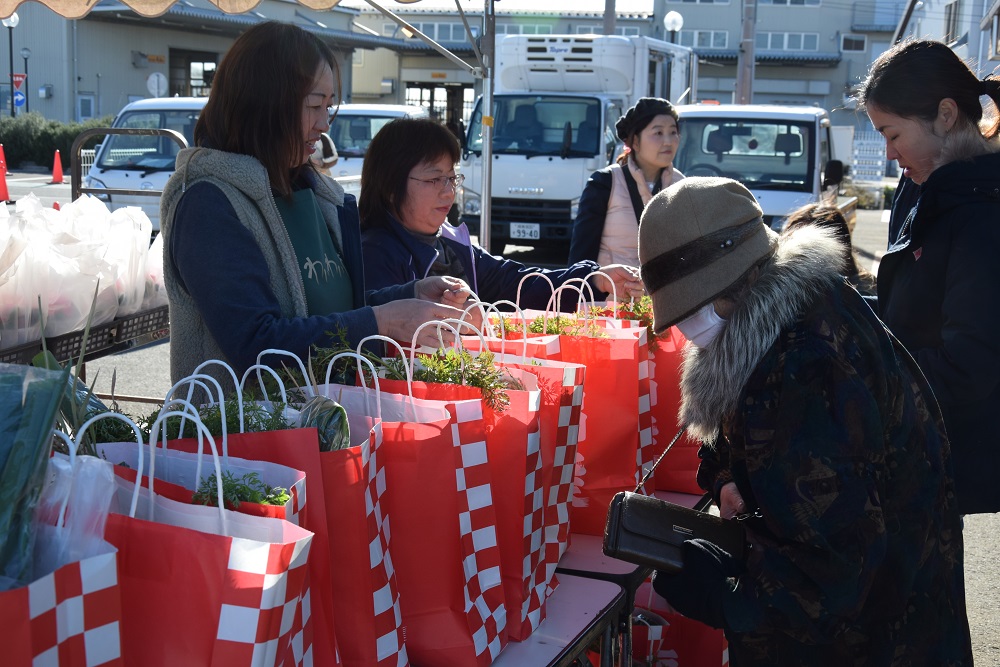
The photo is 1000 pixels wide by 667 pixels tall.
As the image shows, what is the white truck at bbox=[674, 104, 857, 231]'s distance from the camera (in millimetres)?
8711

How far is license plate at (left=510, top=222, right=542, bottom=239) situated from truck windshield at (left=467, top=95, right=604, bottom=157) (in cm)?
84

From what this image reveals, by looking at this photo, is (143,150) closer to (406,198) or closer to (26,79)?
(406,198)

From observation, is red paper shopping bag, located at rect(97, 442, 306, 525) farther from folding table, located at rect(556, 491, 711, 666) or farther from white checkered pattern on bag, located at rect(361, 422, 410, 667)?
folding table, located at rect(556, 491, 711, 666)

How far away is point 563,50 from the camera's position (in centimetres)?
1119

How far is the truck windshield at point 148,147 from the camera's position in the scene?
987cm

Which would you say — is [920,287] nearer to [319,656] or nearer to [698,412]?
[698,412]

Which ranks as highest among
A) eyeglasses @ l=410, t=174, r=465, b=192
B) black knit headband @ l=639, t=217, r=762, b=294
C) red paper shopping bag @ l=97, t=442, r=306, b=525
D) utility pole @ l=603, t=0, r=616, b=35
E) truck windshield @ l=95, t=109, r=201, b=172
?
utility pole @ l=603, t=0, r=616, b=35

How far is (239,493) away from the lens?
51.1 inches

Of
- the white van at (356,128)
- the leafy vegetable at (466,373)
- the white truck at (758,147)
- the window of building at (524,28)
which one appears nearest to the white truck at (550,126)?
the white van at (356,128)

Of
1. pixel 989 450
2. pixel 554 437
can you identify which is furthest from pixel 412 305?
pixel 989 450

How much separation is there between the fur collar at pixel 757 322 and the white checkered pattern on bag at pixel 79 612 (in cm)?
96

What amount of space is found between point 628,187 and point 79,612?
3.67 meters

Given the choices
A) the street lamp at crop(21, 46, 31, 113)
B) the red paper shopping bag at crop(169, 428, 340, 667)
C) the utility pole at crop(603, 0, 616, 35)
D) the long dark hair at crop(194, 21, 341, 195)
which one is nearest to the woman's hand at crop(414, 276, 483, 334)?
the long dark hair at crop(194, 21, 341, 195)

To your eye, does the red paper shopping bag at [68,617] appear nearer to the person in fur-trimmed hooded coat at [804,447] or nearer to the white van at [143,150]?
the person in fur-trimmed hooded coat at [804,447]
